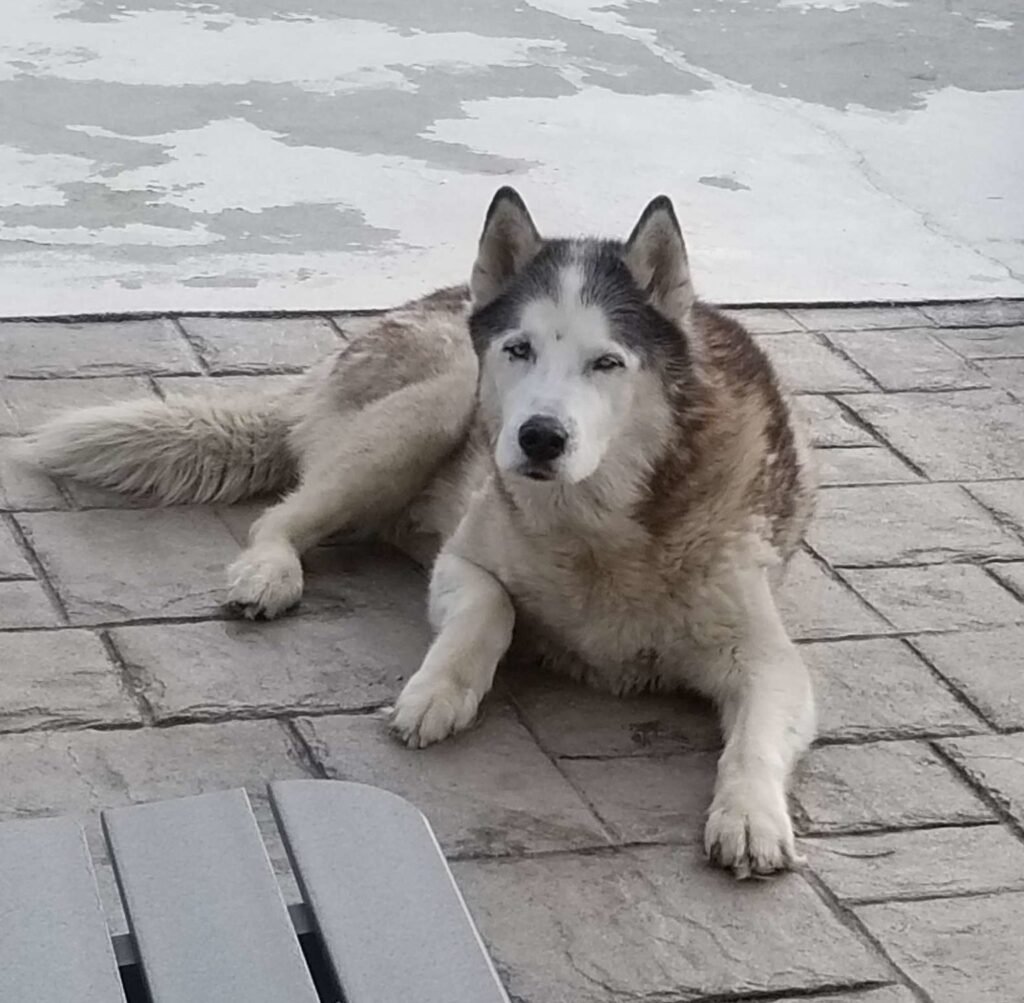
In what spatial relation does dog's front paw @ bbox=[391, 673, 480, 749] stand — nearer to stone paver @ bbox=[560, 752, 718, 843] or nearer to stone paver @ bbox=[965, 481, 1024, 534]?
stone paver @ bbox=[560, 752, 718, 843]

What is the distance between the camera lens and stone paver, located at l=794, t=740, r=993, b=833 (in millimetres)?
3088

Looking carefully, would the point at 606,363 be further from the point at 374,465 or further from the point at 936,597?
the point at 936,597

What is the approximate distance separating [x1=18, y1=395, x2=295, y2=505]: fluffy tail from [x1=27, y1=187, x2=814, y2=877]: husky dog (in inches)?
14.3

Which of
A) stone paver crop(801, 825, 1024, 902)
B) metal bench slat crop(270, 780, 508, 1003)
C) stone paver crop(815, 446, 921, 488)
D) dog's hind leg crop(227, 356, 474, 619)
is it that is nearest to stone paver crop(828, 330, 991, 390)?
stone paver crop(815, 446, 921, 488)

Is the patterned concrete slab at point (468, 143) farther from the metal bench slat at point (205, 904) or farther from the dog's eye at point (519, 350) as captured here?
the metal bench slat at point (205, 904)

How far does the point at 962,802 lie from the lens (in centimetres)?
315

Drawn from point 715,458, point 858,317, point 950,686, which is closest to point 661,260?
point 715,458

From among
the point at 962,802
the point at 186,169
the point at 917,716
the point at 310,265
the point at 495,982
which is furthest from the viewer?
the point at 186,169

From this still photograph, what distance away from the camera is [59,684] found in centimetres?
333

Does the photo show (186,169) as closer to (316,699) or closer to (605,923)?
(316,699)

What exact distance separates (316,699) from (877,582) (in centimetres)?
136

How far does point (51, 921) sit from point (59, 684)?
1931mm

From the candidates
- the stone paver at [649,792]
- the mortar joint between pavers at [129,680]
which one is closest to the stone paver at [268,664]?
the mortar joint between pavers at [129,680]

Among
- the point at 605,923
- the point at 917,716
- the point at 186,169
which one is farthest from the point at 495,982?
the point at 186,169
